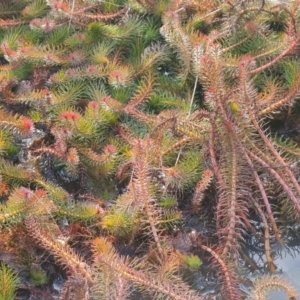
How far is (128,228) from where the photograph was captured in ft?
5.47

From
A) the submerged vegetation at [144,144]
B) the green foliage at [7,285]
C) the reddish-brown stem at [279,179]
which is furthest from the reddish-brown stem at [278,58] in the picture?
the green foliage at [7,285]

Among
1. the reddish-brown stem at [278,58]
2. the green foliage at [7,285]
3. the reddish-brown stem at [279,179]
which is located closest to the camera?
the green foliage at [7,285]

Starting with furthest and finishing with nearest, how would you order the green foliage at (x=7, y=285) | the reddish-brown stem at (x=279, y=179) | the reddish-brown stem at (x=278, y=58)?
1. the reddish-brown stem at (x=278, y=58)
2. the reddish-brown stem at (x=279, y=179)
3. the green foliage at (x=7, y=285)

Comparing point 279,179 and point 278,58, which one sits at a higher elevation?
point 278,58

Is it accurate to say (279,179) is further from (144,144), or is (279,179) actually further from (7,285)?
(7,285)

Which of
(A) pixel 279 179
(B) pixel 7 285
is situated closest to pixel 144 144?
(A) pixel 279 179

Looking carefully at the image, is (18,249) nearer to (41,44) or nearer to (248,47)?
(41,44)

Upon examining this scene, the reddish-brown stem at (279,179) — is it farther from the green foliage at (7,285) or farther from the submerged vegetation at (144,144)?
the green foliage at (7,285)

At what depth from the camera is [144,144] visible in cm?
164

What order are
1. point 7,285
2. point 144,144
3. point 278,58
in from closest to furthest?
point 7,285 < point 144,144 < point 278,58

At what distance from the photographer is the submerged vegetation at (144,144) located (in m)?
1.58

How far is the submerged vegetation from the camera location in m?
1.58

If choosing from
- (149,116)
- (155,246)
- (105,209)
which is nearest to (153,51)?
(149,116)

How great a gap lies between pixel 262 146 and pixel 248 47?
47cm
